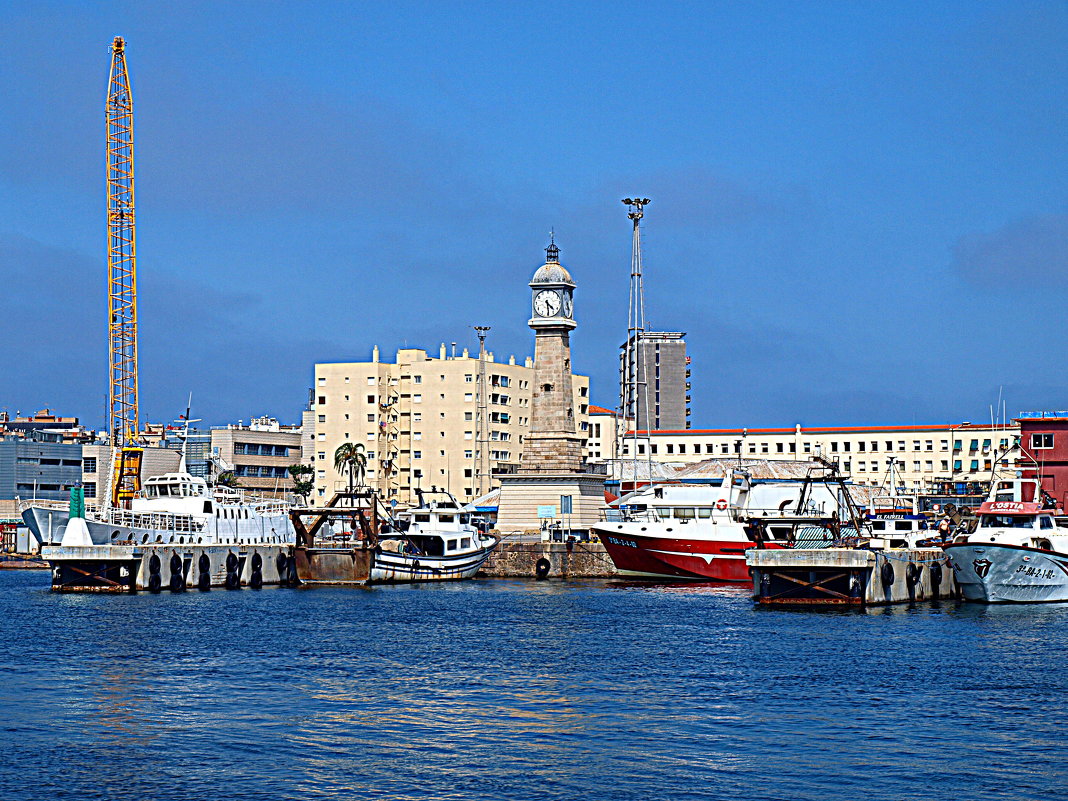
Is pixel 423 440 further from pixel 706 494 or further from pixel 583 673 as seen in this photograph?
pixel 583 673

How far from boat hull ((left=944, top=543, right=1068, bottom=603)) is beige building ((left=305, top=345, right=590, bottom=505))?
3987 inches

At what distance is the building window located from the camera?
113 metres

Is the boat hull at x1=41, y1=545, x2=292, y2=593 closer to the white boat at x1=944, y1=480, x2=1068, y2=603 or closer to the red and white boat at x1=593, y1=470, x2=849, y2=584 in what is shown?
the red and white boat at x1=593, y1=470, x2=849, y2=584

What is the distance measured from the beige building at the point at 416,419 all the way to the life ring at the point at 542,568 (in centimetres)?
5796

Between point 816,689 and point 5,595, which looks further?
point 5,595

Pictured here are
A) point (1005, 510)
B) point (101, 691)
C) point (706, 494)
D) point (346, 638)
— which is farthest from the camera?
point (706, 494)

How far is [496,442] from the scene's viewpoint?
172750 mm

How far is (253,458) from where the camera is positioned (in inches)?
7662

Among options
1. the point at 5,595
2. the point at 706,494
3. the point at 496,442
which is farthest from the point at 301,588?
the point at 496,442

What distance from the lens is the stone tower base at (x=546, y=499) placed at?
119m

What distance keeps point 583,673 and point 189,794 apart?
68.3 feet

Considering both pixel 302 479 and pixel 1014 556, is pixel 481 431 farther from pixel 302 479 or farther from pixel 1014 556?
pixel 1014 556

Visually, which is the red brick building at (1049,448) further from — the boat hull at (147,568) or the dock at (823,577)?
the boat hull at (147,568)

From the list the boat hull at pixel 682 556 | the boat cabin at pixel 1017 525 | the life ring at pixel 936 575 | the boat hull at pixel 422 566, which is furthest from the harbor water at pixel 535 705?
the boat hull at pixel 682 556
